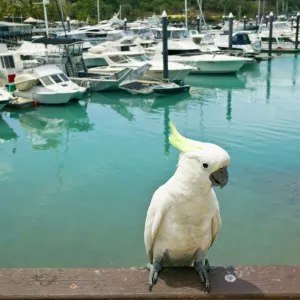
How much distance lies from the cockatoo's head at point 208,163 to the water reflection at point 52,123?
9992 mm

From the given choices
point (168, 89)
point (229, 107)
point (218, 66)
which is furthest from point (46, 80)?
point (218, 66)

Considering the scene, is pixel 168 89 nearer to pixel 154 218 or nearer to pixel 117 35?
pixel 117 35

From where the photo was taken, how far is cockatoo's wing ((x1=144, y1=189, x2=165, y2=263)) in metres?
2.74

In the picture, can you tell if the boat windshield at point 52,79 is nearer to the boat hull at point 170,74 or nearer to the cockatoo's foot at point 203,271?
the boat hull at point 170,74

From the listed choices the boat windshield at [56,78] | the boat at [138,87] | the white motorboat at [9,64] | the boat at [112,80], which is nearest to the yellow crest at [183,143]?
the boat windshield at [56,78]

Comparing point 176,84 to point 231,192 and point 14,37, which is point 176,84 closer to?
point 231,192

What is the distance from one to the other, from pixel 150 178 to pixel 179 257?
21.2ft

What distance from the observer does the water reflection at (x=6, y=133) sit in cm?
1276

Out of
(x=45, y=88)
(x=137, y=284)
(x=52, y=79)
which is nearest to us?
(x=137, y=284)

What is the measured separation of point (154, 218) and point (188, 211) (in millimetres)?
319

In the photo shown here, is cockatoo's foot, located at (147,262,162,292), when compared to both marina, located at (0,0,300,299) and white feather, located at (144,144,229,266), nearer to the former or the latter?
marina, located at (0,0,300,299)

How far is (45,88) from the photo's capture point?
16.3 metres

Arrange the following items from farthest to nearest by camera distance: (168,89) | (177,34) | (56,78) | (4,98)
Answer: (177,34) < (168,89) < (56,78) < (4,98)

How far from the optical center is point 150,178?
936 cm
